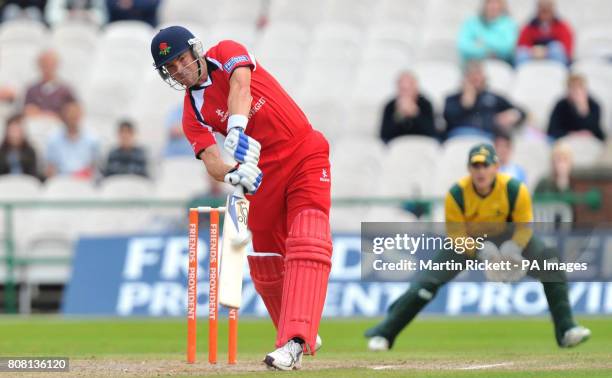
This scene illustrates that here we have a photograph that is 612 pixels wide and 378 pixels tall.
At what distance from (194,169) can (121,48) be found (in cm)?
373

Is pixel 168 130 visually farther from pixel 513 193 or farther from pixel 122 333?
pixel 513 193

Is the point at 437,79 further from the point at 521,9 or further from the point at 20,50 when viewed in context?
the point at 20,50

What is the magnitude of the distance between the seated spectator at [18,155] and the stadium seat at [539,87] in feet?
22.1

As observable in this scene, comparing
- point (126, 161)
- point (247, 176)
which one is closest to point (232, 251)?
point (247, 176)

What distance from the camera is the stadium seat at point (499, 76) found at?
63.4 ft

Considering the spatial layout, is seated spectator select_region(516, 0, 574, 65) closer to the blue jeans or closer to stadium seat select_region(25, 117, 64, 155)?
the blue jeans

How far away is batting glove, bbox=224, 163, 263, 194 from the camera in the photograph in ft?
28.1

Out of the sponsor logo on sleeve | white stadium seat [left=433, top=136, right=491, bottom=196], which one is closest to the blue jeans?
white stadium seat [left=433, top=136, right=491, bottom=196]

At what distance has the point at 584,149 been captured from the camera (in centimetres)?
1780

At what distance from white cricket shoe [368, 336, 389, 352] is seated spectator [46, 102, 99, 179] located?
8.10 meters

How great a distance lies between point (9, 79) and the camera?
72.6ft

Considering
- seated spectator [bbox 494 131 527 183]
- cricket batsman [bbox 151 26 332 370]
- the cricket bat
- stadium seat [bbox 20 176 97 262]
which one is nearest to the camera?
the cricket bat

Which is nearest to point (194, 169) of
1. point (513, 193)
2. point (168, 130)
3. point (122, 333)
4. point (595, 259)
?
point (168, 130)

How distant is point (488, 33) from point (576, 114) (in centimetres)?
225
